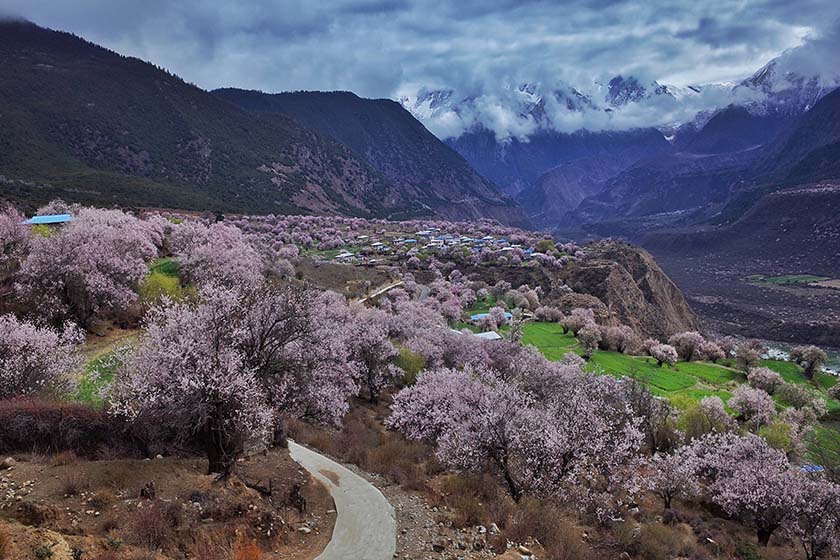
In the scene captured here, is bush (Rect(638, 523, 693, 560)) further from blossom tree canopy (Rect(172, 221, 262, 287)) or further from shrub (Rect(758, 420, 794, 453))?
shrub (Rect(758, 420, 794, 453))

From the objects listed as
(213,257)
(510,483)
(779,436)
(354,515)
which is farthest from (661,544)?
(213,257)

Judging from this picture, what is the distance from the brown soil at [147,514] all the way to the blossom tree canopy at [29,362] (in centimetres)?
636

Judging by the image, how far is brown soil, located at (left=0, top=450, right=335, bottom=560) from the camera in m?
10.6

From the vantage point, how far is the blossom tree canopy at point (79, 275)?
28.5 meters

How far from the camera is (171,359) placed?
1373cm

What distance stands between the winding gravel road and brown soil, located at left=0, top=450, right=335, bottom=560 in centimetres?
43

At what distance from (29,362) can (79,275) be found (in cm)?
1191

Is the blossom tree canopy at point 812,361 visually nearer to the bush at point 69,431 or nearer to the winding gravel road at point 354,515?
the winding gravel road at point 354,515

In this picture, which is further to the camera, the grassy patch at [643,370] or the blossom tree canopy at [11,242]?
the grassy patch at [643,370]

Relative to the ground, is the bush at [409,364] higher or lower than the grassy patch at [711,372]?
higher

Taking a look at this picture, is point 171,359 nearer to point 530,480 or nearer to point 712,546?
point 530,480

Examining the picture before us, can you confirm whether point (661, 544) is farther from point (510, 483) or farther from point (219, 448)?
point (219, 448)

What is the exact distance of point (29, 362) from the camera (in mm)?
18812

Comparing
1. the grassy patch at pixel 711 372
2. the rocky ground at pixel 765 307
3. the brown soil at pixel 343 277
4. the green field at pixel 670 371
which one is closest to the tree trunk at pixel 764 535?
the green field at pixel 670 371
